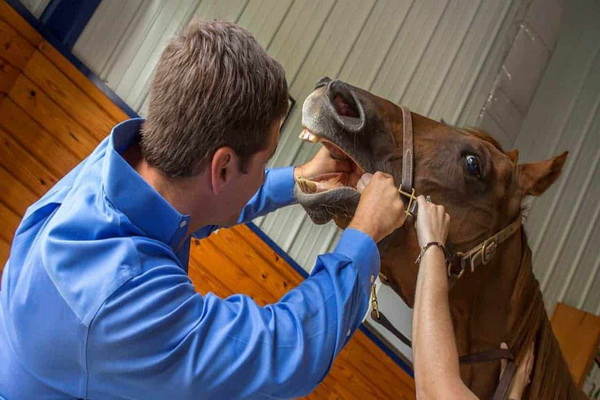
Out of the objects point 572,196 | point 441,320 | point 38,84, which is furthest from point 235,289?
point 572,196

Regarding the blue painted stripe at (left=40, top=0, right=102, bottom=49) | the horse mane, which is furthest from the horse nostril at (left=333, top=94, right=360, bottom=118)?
the blue painted stripe at (left=40, top=0, right=102, bottom=49)

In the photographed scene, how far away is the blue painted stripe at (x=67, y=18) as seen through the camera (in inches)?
127

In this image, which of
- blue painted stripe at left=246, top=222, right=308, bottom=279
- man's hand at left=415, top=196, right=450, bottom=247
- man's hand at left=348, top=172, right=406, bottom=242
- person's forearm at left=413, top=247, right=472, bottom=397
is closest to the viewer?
person's forearm at left=413, top=247, right=472, bottom=397

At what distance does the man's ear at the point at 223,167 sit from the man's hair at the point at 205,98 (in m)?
0.01

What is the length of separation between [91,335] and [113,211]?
241 millimetres

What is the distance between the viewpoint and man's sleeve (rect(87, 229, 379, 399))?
3.72 feet

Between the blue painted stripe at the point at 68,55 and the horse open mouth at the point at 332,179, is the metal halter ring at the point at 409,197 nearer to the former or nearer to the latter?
the horse open mouth at the point at 332,179

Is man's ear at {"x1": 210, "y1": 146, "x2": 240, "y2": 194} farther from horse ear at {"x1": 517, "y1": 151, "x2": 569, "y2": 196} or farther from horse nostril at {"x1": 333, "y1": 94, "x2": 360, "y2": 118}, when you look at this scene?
horse ear at {"x1": 517, "y1": 151, "x2": 569, "y2": 196}

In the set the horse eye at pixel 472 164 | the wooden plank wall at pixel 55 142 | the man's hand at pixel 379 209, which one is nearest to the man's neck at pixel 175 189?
the man's hand at pixel 379 209

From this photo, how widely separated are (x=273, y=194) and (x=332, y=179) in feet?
1.08

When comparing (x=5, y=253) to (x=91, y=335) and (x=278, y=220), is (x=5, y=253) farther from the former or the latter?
(x=91, y=335)

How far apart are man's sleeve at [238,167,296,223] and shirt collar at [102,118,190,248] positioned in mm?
838

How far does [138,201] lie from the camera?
1.23 m

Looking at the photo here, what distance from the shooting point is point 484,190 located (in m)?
1.96
